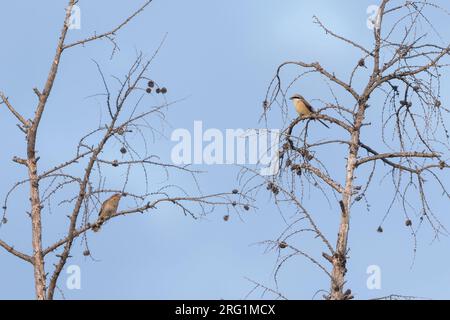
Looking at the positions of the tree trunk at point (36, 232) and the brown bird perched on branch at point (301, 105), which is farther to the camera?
the brown bird perched on branch at point (301, 105)

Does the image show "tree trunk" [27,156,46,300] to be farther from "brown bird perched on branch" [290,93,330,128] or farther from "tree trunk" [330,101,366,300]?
"brown bird perched on branch" [290,93,330,128]

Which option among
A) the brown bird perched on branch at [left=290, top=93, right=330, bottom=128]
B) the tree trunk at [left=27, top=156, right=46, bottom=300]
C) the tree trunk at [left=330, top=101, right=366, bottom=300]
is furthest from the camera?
the brown bird perched on branch at [left=290, top=93, right=330, bottom=128]

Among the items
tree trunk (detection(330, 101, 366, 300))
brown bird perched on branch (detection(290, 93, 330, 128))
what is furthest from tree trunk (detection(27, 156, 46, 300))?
brown bird perched on branch (detection(290, 93, 330, 128))

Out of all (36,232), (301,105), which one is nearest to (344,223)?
(36,232)

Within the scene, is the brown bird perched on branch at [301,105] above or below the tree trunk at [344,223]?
above

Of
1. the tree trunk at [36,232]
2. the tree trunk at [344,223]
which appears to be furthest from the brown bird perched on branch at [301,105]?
the tree trunk at [36,232]

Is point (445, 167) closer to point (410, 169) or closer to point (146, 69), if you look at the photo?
point (410, 169)

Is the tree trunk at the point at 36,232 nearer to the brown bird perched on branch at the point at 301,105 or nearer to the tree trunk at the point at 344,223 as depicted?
the tree trunk at the point at 344,223

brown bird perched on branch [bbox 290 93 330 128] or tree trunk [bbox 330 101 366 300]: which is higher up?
brown bird perched on branch [bbox 290 93 330 128]

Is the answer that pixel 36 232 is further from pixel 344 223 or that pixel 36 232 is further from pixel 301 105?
pixel 301 105
